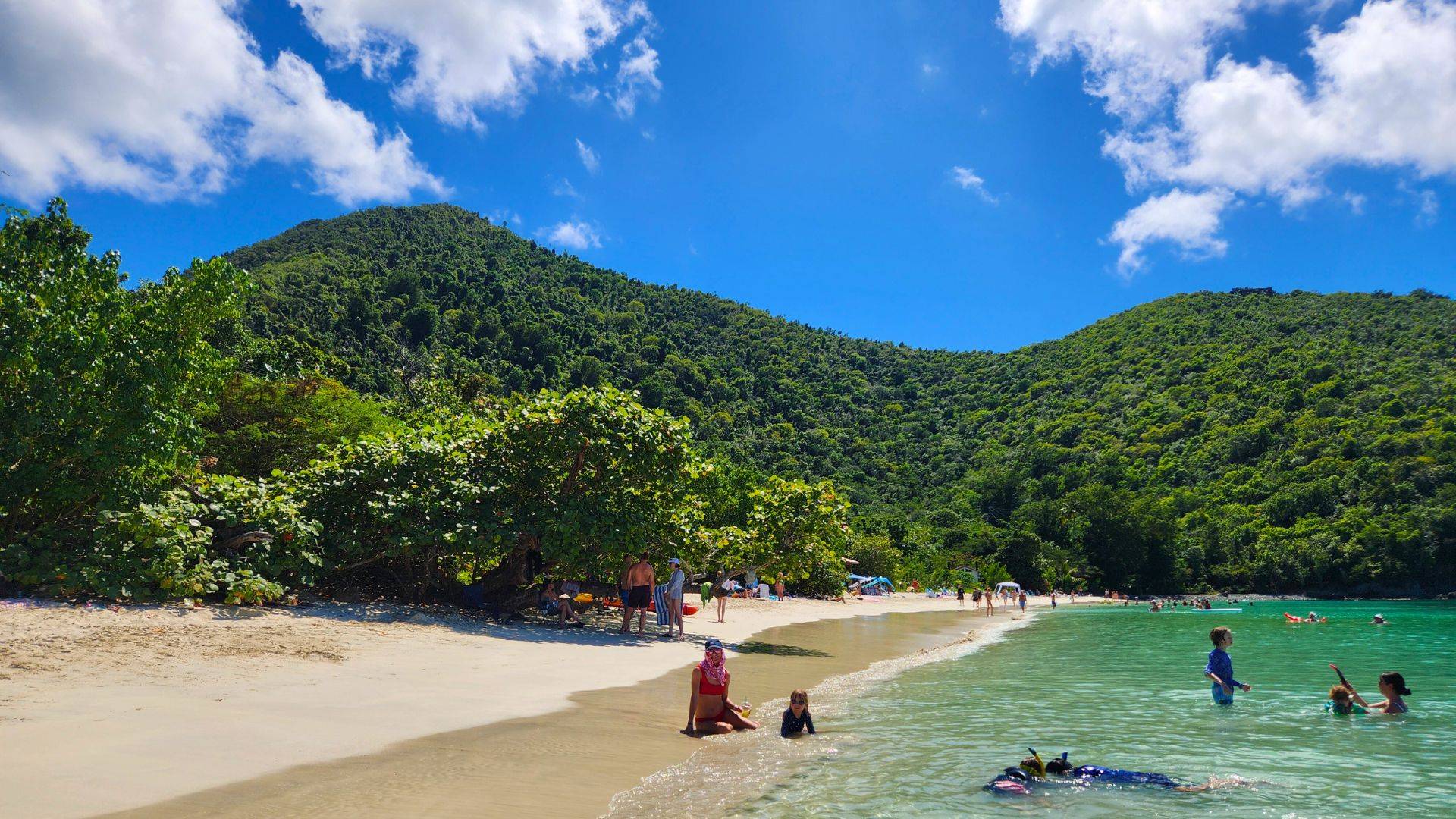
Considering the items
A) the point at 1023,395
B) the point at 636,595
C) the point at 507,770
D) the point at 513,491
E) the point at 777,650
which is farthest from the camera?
the point at 1023,395

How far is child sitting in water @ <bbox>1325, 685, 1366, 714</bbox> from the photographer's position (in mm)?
11609

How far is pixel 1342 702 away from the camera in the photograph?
38.2ft

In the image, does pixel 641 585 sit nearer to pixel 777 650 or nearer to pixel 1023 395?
pixel 777 650

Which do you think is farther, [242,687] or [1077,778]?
[242,687]

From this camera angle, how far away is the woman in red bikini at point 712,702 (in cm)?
889

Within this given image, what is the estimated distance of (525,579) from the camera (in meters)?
17.7

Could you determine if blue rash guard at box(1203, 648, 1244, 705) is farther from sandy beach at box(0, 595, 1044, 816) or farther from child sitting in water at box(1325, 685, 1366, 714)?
sandy beach at box(0, 595, 1044, 816)

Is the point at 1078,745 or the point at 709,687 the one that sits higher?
the point at 709,687

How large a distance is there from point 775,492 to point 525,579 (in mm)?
6258

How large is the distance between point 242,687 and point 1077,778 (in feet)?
28.4

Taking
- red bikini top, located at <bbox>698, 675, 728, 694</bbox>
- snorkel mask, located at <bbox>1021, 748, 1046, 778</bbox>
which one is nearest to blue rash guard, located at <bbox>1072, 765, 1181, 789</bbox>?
A: snorkel mask, located at <bbox>1021, 748, 1046, 778</bbox>

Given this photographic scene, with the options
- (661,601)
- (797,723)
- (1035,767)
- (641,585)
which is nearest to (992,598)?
(661,601)

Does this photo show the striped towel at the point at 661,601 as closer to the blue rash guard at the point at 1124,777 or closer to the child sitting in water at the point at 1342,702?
the blue rash guard at the point at 1124,777

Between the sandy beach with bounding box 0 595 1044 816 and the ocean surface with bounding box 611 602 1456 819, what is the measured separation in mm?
1248
